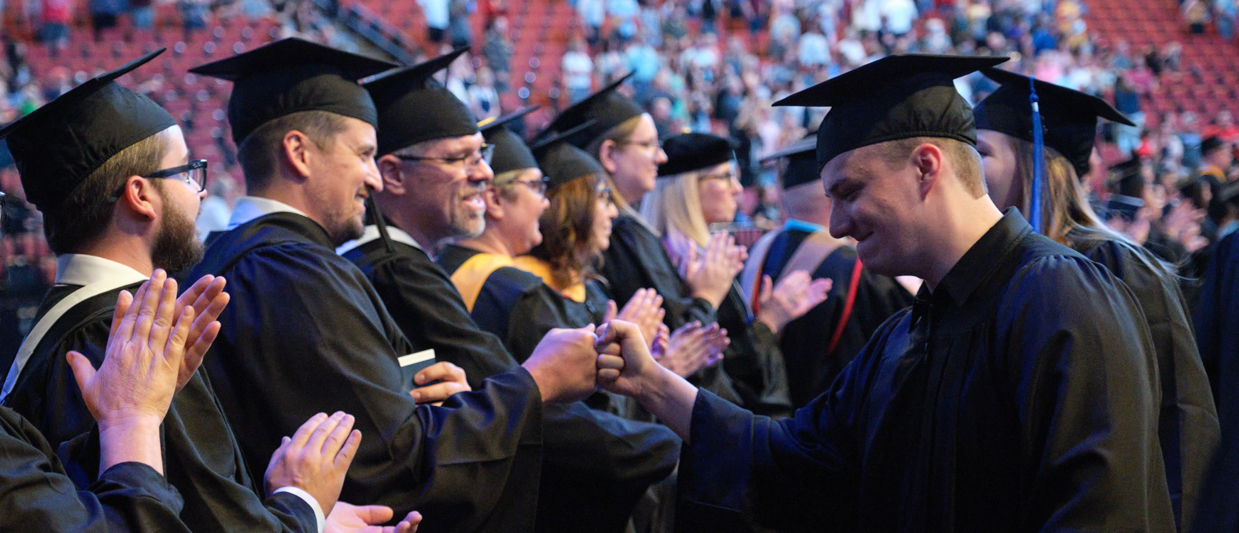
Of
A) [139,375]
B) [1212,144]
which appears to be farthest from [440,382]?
[1212,144]

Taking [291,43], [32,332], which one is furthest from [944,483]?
[291,43]

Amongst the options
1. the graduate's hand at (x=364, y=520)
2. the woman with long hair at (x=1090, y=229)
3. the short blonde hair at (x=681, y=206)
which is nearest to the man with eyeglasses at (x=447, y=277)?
the graduate's hand at (x=364, y=520)

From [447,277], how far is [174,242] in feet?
3.28

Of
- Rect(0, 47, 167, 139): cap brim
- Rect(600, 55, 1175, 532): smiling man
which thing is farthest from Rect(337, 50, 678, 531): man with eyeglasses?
Rect(0, 47, 167, 139): cap brim

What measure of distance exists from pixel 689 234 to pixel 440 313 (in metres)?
2.51

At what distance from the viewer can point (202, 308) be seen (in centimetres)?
191

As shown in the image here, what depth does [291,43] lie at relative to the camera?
307cm

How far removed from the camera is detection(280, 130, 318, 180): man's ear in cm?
301

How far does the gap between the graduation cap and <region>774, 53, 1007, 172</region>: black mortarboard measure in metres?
2.09

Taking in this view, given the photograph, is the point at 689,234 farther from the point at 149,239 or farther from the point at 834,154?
the point at 149,239

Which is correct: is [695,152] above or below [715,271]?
above

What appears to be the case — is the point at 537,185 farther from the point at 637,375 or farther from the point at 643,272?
the point at 637,375

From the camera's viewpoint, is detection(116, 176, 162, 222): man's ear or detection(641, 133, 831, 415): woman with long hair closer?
detection(116, 176, 162, 222): man's ear

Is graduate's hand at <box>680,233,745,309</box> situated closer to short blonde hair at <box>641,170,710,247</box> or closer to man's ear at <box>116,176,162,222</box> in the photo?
short blonde hair at <box>641,170,710,247</box>
